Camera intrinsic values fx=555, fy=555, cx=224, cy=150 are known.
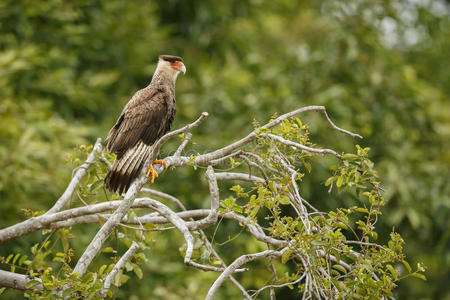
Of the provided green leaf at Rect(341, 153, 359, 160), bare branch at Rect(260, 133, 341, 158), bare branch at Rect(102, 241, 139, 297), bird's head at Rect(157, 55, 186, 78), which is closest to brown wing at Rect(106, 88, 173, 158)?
bird's head at Rect(157, 55, 186, 78)

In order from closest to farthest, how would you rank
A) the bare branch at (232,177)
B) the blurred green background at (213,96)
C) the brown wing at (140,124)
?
the bare branch at (232,177)
the brown wing at (140,124)
the blurred green background at (213,96)

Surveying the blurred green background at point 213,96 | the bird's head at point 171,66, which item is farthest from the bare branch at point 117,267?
the blurred green background at point 213,96

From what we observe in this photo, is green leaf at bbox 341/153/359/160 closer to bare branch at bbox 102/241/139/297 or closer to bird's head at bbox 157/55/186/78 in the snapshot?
bare branch at bbox 102/241/139/297

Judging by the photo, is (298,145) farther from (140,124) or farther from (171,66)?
(171,66)

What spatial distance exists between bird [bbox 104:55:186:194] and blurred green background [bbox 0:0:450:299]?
1.74 metres

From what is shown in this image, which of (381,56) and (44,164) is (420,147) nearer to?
(381,56)

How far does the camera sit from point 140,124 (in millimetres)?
3631

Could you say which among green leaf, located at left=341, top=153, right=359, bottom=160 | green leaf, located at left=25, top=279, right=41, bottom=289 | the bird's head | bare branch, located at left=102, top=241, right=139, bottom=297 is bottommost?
green leaf, located at left=25, top=279, right=41, bottom=289

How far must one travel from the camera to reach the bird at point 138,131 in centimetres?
329

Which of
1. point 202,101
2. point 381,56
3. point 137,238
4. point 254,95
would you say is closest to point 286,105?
point 254,95

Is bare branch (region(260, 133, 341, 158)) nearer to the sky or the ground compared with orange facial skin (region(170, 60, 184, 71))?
nearer to the sky

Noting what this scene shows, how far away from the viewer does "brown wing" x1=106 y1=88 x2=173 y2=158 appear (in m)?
3.54

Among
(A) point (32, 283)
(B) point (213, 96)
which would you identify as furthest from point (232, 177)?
(B) point (213, 96)

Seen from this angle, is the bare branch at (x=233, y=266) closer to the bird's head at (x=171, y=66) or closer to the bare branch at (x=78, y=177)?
the bare branch at (x=78, y=177)
